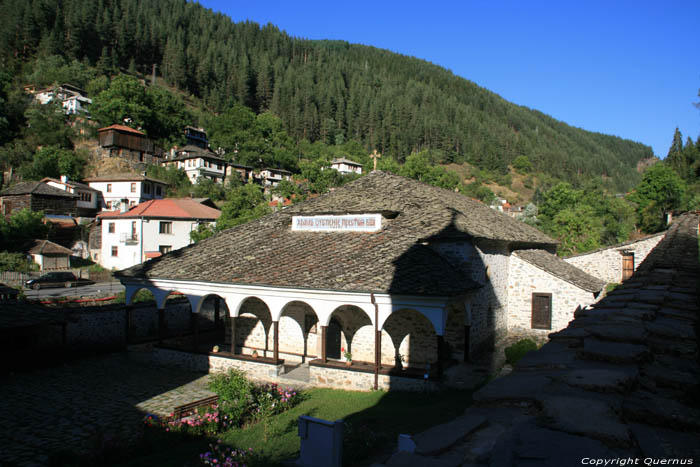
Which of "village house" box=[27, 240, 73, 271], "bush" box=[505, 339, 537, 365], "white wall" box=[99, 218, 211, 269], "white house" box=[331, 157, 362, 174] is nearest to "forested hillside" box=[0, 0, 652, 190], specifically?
"white house" box=[331, 157, 362, 174]

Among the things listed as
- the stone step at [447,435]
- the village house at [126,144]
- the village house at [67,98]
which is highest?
the village house at [67,98]

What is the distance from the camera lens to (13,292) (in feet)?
76.4

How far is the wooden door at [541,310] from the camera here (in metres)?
18.4

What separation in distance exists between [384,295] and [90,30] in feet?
382

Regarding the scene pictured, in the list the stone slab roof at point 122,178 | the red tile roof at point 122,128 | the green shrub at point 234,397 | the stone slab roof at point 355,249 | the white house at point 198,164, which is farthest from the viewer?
the white house at point 198,164

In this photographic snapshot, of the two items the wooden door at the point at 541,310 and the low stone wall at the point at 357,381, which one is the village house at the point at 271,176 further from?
the low stone wall at the point at 357,381

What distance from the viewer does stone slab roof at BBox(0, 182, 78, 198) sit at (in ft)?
148

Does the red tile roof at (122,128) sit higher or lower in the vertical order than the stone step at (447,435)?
higher

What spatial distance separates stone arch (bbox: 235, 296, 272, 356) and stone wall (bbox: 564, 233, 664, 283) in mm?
19369

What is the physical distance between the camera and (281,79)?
120250 mm

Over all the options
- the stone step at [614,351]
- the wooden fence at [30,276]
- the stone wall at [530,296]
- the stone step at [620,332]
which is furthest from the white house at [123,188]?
the stone step at [614,351]

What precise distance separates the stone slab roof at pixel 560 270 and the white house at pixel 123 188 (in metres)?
45.6

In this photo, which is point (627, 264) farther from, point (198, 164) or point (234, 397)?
point (198, 164)

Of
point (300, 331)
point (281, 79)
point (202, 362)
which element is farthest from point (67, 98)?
point (300, 331)
